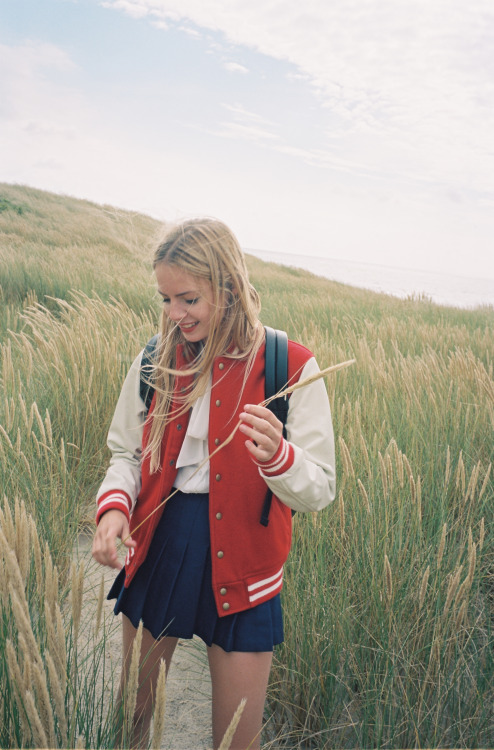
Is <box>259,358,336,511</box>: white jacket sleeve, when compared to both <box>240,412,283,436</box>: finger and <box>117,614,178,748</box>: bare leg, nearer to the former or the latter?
<box>240,412,283,436</box>: finger

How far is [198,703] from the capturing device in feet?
5.56

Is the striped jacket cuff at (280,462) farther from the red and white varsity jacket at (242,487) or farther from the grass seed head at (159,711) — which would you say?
the grass seed head at (159,711)

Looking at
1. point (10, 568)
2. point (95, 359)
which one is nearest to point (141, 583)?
point (10, 568)

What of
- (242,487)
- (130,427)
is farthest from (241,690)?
(130,427)

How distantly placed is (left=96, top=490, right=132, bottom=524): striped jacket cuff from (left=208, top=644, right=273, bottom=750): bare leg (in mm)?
394

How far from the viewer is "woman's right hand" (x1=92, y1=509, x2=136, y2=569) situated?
1158 millimetres

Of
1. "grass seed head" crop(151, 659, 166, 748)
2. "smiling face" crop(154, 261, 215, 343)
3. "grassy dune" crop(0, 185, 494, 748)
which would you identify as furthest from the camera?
"smiling face" crop(154, 261, 215, 343)

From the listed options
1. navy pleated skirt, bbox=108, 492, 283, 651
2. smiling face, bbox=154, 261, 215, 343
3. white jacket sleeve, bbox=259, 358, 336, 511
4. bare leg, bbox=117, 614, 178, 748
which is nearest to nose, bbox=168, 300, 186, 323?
smiling face, bbox=154, 261, 215, 343

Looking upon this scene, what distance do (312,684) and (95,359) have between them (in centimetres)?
202

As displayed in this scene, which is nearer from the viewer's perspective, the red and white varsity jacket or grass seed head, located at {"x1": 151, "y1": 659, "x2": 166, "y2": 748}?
grass seed head, located at {"x1": 151, "y1": 659, "x2": 166, "y2": 748}

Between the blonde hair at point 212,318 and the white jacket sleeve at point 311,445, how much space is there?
153mm

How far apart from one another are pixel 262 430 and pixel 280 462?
94 millimetres

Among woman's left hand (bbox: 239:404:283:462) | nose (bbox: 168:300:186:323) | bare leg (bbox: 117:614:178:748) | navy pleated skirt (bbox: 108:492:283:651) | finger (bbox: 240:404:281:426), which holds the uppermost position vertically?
nose (bbox: 168:300:186:323)

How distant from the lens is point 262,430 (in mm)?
1049
